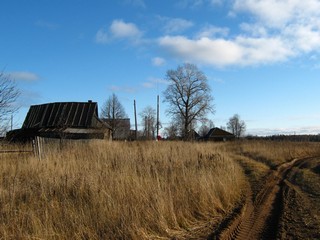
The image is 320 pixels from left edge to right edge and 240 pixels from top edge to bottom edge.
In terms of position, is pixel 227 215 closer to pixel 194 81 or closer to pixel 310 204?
pixel 310 204

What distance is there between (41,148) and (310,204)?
12114 millimetres

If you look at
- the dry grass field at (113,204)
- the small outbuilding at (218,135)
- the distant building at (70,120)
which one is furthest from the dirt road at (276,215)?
the small outbuilding at (218,135)

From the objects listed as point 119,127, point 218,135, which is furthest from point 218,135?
point 119,127

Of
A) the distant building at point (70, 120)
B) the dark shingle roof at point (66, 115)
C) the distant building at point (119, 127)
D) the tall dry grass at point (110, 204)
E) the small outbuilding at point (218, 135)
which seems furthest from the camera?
the small outbuilding at point (218, 135)

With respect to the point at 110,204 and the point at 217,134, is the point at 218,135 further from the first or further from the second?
the point at 110,204

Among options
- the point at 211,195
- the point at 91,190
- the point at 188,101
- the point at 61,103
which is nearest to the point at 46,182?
the point at 91,190

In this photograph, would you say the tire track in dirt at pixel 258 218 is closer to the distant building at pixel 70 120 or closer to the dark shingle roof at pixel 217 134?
the distant building at pixel 70 120

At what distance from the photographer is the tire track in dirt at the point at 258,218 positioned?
6.40m

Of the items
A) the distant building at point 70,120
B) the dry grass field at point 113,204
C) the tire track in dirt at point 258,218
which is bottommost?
the tire track in dirt at point 258,218

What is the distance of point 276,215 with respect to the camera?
311 inches

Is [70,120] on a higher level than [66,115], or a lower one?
lower

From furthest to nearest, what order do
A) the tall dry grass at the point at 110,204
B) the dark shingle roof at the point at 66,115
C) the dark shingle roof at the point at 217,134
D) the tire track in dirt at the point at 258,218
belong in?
the dark shingle roof at the point at 217,134, the dark shingle roof at the point at 66,115, the tire track in dirt at the point at 258,218, the tall dry grass at the point at 110,204

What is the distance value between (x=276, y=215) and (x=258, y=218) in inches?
21.6

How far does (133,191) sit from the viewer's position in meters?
7.85
